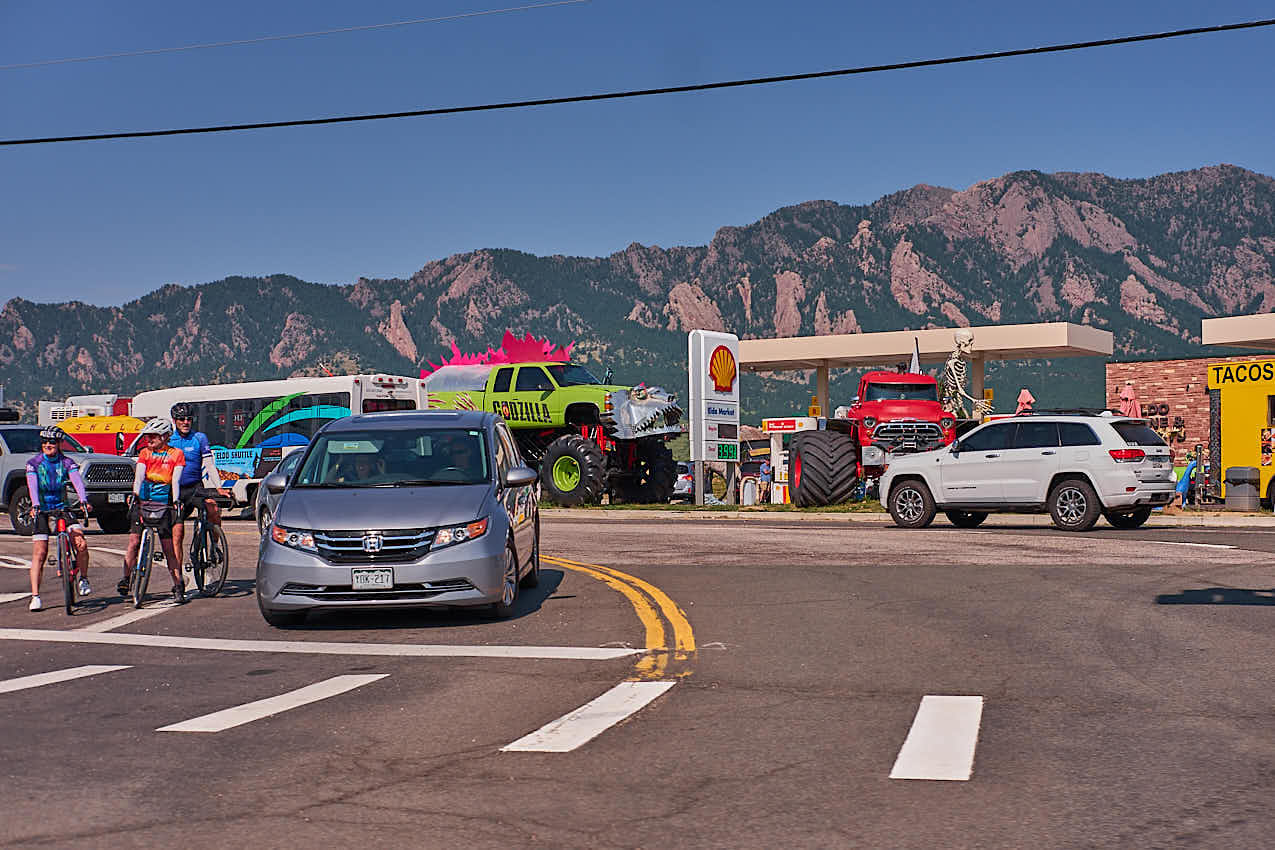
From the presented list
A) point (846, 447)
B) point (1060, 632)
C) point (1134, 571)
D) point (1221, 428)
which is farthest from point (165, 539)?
point (1221, 428)

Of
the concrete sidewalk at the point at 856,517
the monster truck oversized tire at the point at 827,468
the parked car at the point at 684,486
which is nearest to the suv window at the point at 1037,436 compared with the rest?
the concrete sidewalk at the point at 856,517

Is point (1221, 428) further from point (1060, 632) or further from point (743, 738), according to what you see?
point (743, 738)

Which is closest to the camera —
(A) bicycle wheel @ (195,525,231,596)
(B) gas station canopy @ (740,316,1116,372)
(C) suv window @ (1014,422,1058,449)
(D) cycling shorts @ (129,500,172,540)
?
(D) cycling shorts @ (129,500,172,540)

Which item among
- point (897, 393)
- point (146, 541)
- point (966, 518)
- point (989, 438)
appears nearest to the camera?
point (146, 541)

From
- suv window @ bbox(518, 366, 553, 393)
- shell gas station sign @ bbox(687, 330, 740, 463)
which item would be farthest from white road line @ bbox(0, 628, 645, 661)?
shell gas station sign @ bbox(687, 330, 740, 463)

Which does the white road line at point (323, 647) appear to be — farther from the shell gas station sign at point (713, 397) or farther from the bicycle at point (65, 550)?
the shell gas station sign at point (713, 397)

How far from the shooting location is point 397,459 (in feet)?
41.2

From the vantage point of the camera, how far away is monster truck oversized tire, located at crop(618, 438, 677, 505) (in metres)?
33.3

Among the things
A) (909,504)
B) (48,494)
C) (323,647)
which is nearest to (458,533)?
(323,647)

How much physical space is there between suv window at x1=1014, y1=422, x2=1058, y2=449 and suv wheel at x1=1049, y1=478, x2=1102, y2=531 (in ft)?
2.10

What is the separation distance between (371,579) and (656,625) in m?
2.29

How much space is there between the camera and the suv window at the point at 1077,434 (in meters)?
21.4

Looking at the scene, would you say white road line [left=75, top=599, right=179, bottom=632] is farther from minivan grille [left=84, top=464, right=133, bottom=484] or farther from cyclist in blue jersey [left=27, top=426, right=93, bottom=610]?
minivan grille [left=84, top=464, right=133, bottom=484]

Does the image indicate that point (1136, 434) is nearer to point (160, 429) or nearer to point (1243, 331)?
point (160, 429)
